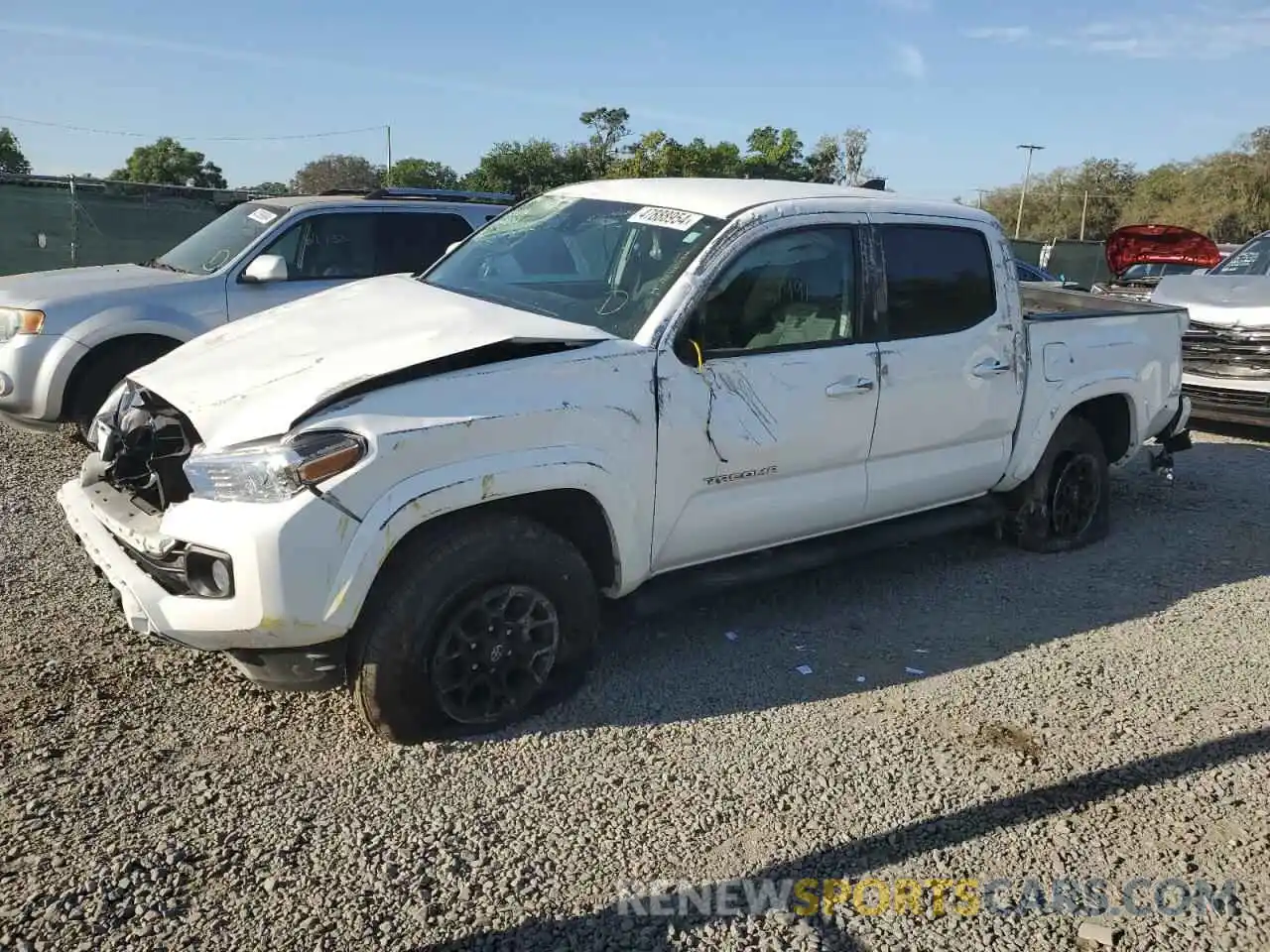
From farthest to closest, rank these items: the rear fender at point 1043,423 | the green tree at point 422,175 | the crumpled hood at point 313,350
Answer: the green tree at point 422,175 → the rear fender at point 1043,423 → the crumpled hood at point 313,350

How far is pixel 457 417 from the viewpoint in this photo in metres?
3.02

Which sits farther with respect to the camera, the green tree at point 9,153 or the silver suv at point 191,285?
the green tree at point 9,153

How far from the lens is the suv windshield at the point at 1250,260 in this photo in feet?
32.9

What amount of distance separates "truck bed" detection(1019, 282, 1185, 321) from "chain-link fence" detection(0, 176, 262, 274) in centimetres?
1403

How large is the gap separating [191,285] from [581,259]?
385 cm

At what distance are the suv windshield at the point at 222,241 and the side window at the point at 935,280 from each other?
16.1ft

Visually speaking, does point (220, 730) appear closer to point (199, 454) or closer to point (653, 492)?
point (199, 454)

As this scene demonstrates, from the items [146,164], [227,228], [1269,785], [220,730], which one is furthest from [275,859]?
[146,164]

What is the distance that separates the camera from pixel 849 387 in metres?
4.02

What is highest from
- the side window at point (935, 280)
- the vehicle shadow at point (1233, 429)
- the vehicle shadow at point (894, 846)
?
the side window at point (935, 280)

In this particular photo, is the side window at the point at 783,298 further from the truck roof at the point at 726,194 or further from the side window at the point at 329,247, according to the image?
the side window at the point at 329,247

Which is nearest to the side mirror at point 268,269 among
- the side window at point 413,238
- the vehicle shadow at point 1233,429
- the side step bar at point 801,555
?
the side window at point 413,238

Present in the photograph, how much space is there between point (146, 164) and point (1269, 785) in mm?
82404

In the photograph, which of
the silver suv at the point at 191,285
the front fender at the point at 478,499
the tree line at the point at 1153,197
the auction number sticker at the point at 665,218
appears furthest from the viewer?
the tree line at the point at 1153,197
